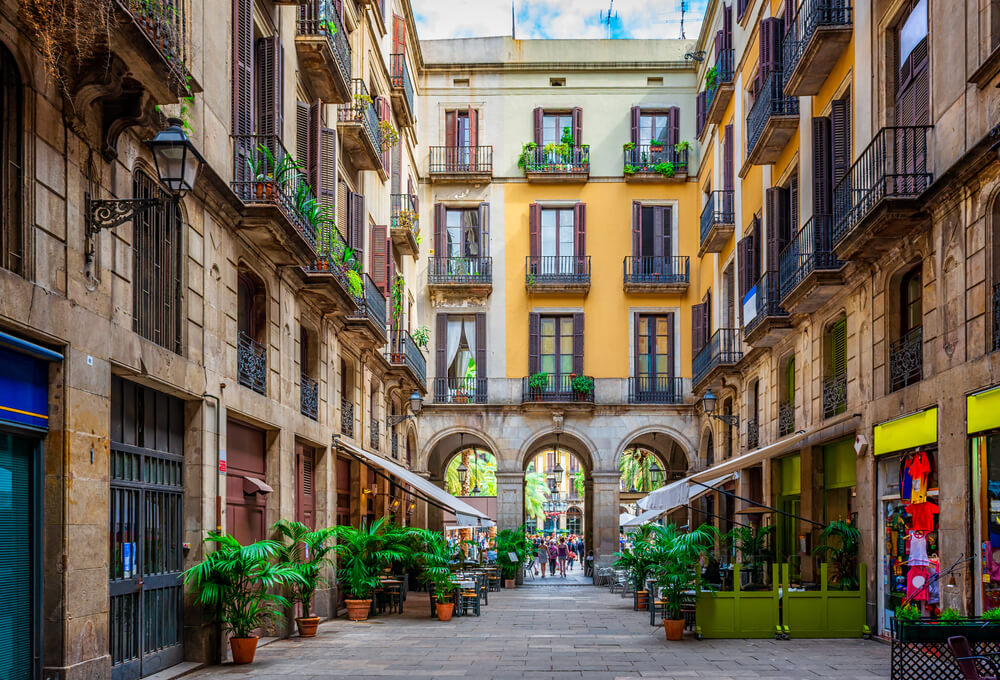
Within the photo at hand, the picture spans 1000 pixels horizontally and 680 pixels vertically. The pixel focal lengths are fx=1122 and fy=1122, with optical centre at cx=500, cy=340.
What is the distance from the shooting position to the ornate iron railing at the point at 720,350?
2741 cm

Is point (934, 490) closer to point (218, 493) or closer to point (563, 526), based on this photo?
point (218, 493)

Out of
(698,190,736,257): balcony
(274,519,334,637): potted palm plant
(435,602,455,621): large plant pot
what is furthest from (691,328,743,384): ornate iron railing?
(274,519,334,637): potted palm plant

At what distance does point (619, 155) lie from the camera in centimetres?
3531

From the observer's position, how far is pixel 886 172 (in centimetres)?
1502

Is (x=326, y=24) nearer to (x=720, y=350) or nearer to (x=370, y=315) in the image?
(x=370, y=315)

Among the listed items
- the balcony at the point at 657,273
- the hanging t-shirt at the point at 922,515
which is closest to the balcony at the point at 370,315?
the hanging t-shirt at the point at 922,515

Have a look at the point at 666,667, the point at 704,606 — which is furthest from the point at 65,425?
the point at 704,606

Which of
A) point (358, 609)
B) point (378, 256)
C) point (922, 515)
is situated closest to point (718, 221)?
point (378, 256)

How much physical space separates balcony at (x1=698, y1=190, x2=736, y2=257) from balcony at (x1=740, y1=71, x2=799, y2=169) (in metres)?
4.95

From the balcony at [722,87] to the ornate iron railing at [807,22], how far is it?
6489 millimetres

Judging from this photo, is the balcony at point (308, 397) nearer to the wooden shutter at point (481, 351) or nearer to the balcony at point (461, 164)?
the wooden shutter at point (481, 351)

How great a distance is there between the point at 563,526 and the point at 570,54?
66755 mm

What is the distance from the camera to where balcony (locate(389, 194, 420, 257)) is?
94.9ft

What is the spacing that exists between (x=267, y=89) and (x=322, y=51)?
7.80 ft
